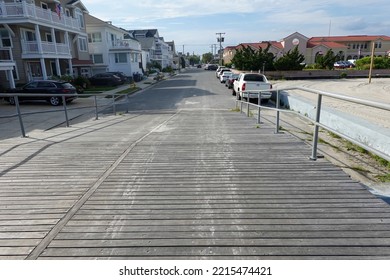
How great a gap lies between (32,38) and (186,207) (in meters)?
28.7

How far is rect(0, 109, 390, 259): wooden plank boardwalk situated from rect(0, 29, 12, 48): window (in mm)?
23485

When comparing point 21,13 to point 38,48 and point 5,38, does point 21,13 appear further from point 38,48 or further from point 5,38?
point 5,38

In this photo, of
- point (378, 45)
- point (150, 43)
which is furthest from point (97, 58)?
point (378, 45)

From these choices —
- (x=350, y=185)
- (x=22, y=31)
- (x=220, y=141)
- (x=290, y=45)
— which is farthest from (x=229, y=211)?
(x=290, y=45)

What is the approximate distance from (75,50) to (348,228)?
1408 inches

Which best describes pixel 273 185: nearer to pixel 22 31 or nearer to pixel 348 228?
pixel 348 228

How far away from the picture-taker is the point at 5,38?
23.4 meters

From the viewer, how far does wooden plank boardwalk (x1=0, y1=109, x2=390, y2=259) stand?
2.42 metres

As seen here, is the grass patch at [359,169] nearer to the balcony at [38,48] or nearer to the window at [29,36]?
the balcony at [38,48]

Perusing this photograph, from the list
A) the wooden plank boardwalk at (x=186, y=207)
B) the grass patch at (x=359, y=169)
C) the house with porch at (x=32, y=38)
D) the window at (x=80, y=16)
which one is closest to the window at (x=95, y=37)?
the window at (x=80, y=16)

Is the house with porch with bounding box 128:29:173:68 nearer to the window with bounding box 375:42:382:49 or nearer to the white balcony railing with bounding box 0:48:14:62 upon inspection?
the white balcony railing with bounding box 0:48:14:62

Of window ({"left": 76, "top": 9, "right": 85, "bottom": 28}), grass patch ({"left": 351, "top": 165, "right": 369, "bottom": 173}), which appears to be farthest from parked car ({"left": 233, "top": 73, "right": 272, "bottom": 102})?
window ({"left": 76, "top": 9, "right": 85, "bottom": 28})
